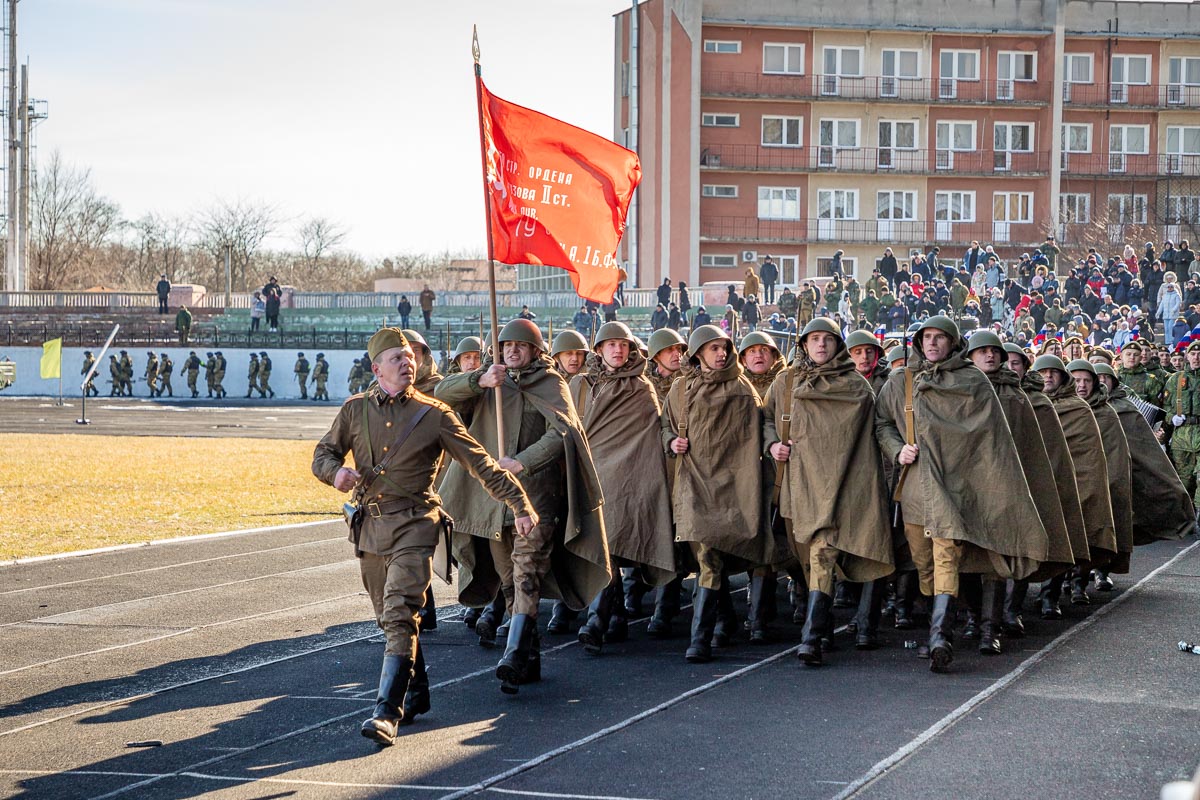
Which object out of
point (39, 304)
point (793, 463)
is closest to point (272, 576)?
point (793, 463)

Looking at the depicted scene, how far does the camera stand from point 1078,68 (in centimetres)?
6328

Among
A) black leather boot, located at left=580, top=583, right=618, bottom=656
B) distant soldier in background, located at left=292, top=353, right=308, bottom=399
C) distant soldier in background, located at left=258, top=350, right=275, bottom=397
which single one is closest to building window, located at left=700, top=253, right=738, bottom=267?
distant soldier in background, located at left=292, top=353, right=308, bottom=399

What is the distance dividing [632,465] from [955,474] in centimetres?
226

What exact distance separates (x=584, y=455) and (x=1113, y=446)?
19.4 feet

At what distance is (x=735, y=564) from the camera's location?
9.95 m

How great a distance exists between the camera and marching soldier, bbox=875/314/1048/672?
30.2 ft

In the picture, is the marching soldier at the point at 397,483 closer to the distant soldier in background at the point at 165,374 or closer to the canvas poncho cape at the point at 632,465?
the canvas poncho cape at the point at 632,465

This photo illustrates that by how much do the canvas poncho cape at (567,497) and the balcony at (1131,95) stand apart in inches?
2323

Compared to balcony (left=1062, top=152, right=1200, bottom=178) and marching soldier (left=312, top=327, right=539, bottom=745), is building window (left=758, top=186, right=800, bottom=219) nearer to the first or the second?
balcony (left=1062, top=152, right=1200, bottom=178)

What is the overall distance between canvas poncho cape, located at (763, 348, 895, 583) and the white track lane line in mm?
1133

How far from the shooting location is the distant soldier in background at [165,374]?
52.9m

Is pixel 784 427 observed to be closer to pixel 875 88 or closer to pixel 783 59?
pixel 783 59

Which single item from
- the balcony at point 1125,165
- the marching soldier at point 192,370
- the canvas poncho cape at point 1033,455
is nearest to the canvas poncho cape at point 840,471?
the canvas poncho cape at point 1033,455

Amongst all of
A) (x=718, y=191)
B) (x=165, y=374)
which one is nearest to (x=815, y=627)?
(x=165, y=374)
